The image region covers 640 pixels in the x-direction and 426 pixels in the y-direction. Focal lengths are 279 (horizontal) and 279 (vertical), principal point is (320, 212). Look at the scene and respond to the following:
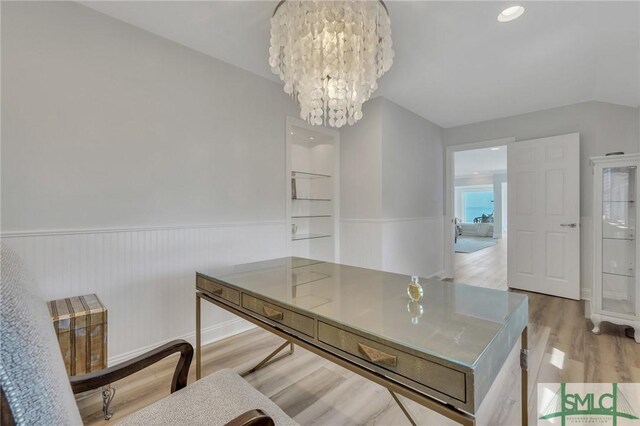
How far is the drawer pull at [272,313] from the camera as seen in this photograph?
120 cm

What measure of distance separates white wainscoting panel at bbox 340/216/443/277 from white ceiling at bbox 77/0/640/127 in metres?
1.61

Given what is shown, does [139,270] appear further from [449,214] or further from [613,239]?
[449,214]

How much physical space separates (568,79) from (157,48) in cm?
389

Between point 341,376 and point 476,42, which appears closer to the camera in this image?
point 341,376

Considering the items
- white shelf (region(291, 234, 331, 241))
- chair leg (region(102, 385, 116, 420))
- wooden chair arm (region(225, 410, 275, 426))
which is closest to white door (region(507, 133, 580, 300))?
white shelf (region(291, 234, 331, 241))

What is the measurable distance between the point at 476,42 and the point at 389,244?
219cm

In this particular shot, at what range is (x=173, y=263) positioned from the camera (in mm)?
2275

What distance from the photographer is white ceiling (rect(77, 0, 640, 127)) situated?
1879 mm

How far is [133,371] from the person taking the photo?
96cm

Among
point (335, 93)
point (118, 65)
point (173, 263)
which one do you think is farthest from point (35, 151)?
point (335, 93)

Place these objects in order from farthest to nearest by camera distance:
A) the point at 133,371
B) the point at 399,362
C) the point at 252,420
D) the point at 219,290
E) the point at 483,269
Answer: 1. the point at 483,269
2. the point at 219,290
3. the point at 133,371
4. the point at 399,362
5. the point at 252,420

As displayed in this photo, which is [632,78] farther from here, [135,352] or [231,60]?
[135,352]

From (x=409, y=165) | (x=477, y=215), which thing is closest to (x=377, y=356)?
(x=409, y=165)

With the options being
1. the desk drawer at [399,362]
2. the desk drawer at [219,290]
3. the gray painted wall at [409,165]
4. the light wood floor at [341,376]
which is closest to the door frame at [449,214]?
the gray painted wall at [409,165]
